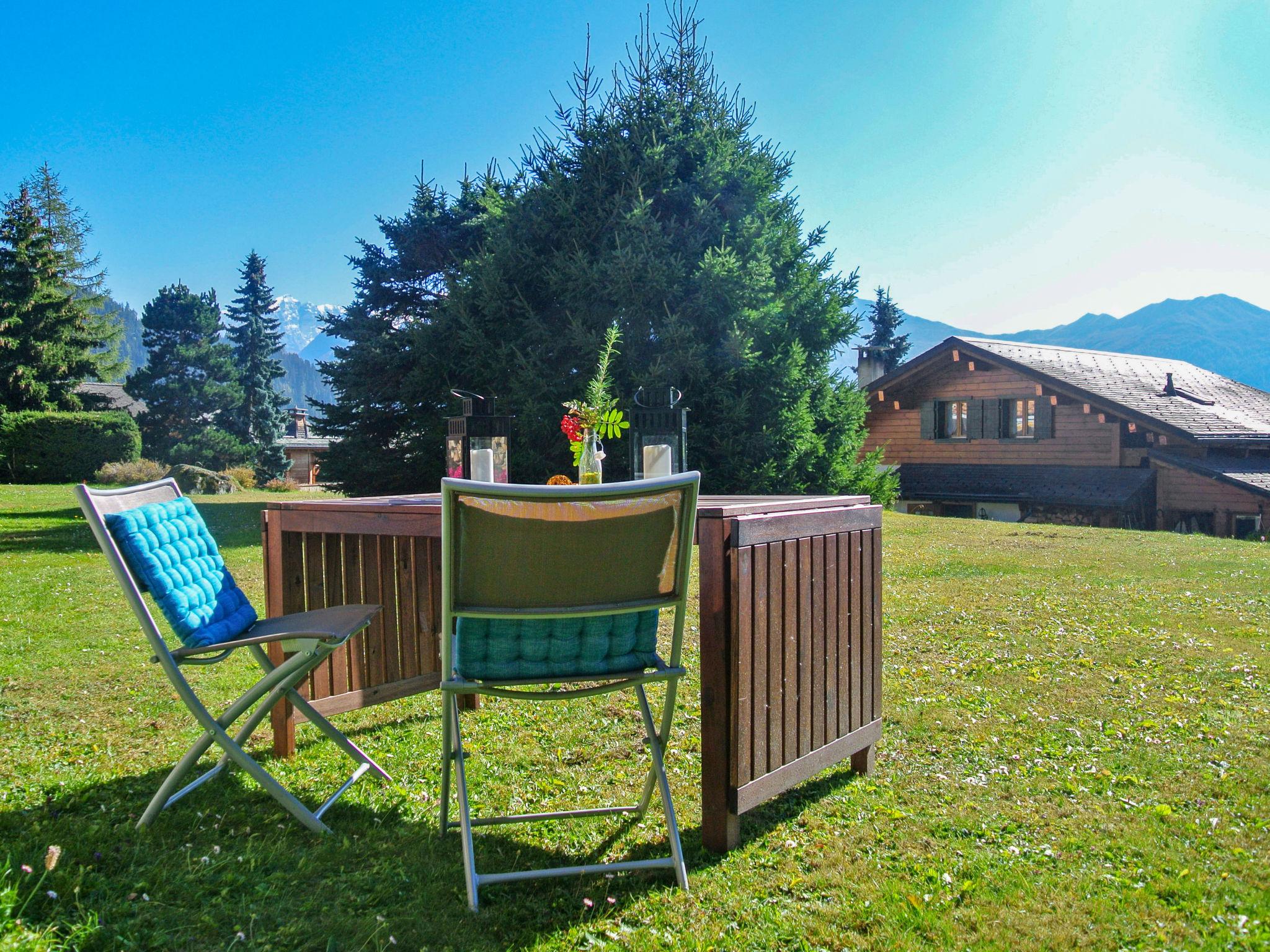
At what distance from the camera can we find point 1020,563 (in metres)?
9.31

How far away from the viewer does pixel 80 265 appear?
30172 mm

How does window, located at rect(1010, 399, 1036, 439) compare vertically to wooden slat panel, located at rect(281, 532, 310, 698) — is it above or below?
above

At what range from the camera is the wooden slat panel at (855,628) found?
3.02m

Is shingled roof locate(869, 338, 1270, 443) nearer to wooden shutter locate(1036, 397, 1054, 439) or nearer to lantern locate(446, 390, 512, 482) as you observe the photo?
wooden shutter locate(1036, 397, 1054, 439)

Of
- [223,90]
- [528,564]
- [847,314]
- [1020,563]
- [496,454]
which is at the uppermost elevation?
[223,90]

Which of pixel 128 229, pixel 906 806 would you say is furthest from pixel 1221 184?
pixel 128 229

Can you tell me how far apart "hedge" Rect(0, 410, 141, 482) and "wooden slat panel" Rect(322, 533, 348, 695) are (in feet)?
Answer: 72.5

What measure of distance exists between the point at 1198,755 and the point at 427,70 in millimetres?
11007

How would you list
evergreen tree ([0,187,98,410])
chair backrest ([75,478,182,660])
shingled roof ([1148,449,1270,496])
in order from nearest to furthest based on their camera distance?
chair backrest ([75,478,182,660]) → shingled roof ([1148,449,1270,496]) → evergreen tree ([0,187,98,410])

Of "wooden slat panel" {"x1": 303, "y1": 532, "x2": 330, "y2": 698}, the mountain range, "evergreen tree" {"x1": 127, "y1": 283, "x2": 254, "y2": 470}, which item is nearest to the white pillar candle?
"wooden slat panel" {"x1": 303, "y1": 532, "x2": 330, "y2": 698}

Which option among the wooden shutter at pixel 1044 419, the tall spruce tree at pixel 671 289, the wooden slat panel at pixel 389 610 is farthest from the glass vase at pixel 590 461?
the wooden shutter at pixel 1044 419

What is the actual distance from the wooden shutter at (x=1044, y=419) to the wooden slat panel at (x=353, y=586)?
19.7 m

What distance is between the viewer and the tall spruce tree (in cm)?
1035

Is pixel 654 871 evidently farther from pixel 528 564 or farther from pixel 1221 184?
pixel 1221 184
